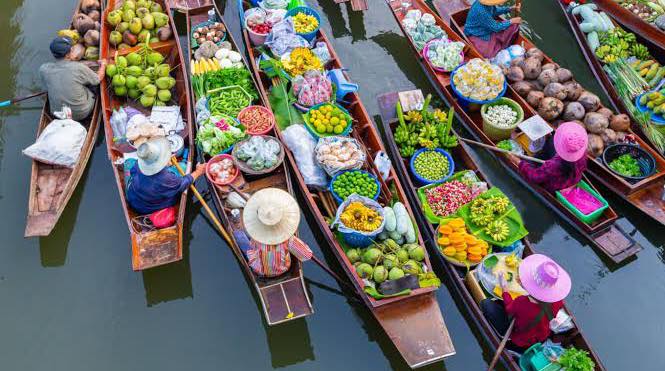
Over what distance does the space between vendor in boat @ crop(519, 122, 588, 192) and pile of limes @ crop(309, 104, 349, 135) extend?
2670 mm

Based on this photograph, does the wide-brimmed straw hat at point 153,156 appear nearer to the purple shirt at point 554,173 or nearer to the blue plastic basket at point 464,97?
the blue plastic basket at point 464,97

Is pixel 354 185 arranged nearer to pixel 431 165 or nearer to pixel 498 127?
pixel 431 165

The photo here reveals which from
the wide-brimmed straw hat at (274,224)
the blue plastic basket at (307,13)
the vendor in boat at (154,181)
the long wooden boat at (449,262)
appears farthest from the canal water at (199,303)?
the blue plastic basket at (307,13)

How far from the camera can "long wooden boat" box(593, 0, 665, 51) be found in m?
8.28

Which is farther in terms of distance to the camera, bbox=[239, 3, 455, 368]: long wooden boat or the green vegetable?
the green vegetable

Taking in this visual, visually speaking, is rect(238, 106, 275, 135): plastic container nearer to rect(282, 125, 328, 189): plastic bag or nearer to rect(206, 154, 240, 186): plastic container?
rect(282, 125, 328, 189): plastic bag

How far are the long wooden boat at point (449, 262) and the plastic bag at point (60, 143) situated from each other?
15.0 feet

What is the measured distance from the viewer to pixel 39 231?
616cm

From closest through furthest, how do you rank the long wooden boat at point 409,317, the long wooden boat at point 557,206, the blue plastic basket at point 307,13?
1. the long wooden boat at point 409,317
2. the long wooden boat at point 557,206
3. the blue plastic basket at point 307,13

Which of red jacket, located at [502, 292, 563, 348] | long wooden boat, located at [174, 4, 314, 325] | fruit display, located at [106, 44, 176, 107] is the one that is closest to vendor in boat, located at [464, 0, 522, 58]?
long wooden boat, located at [174, 4, 314, 325]

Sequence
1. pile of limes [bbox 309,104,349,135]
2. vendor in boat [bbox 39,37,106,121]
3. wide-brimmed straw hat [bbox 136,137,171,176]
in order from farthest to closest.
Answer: vendor in boat [bbox 39,37,106,121], pile of limes [bbox 309,104,349,135], wide-brimmed straw hat [bbox 136,137,171,176]

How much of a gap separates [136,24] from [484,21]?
5.92 m

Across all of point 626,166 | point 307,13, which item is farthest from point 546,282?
point 307,13

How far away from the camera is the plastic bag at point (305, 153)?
6.56 meters
